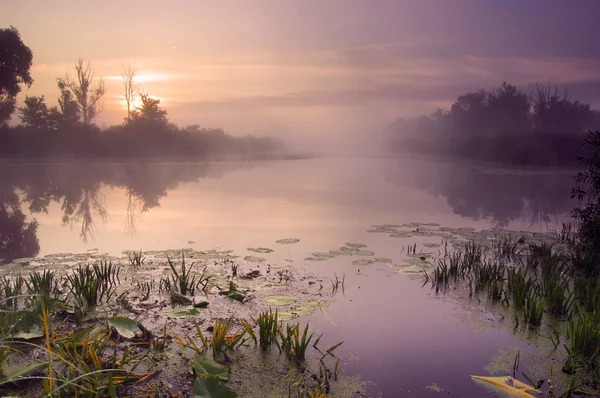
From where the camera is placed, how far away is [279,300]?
534 centimetres

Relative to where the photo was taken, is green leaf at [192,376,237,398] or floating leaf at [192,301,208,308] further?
floating leaf at [192,301,208,308]

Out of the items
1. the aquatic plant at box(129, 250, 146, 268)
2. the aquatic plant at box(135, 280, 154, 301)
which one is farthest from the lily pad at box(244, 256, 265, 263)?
the aquatic plant at box(135, 280, 154, 301)

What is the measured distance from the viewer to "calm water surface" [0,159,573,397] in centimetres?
420

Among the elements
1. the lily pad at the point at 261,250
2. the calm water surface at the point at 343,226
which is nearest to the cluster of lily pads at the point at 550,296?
the calm water surface at the point at 343,226

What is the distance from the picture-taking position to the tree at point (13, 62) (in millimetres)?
26175

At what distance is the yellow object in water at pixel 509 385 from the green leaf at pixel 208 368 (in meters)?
2.03

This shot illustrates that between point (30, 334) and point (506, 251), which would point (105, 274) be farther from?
point (506, 251)

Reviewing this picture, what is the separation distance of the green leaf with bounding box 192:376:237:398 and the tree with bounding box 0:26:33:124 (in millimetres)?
29817

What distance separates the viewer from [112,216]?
39.3 ft

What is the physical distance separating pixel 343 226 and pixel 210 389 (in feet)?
25.0

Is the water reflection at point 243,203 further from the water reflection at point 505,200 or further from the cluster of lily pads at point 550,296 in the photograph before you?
the cluster of lily pads at point 550,296

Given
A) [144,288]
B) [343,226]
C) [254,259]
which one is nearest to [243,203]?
[343,226]

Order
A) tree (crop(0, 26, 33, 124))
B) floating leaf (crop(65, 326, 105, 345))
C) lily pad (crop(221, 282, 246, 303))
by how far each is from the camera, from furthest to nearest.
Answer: tree (crop(0, 26, 33, 124))
lily pad (crop(221, 282, 246, 303))
floating leaf (crop(65, 326, 105, 345))

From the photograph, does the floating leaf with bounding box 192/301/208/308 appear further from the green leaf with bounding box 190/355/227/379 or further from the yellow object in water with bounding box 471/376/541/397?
the yellow object in water with bounding box 471/376/541/397
